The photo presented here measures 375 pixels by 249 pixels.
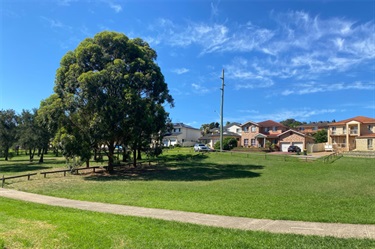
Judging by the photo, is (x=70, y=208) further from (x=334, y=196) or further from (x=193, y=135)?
(x=193, y=135)

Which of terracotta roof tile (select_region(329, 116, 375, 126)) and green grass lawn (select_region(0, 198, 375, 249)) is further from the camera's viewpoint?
terracotta roof tile (select_region(329, 116, 375, 126))

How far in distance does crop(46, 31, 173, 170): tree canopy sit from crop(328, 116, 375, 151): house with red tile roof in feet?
142


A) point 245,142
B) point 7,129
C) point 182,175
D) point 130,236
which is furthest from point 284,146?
point 130,236

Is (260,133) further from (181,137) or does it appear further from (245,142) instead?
(181,137)

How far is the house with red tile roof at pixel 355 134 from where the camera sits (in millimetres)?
55062

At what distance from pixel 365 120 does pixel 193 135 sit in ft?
157

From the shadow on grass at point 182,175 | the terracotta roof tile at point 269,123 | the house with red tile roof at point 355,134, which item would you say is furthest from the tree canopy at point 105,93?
the house with red tile roof at point 355,134

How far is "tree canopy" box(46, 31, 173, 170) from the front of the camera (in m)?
24.8

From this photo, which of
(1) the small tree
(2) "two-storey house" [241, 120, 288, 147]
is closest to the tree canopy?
(1) the small tree

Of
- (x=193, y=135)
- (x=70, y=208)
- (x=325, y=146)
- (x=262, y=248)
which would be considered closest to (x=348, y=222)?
(x=262, y=248)

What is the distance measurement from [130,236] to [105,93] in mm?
19708

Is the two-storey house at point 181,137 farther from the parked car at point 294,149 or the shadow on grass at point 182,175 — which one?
the shadow on grass at point 182,175

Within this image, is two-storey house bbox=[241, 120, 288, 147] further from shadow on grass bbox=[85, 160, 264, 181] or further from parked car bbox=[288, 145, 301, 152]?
shadow on grass bbox=[85, 160, 264, 181]

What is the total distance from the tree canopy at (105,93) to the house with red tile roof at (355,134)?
4338cm
